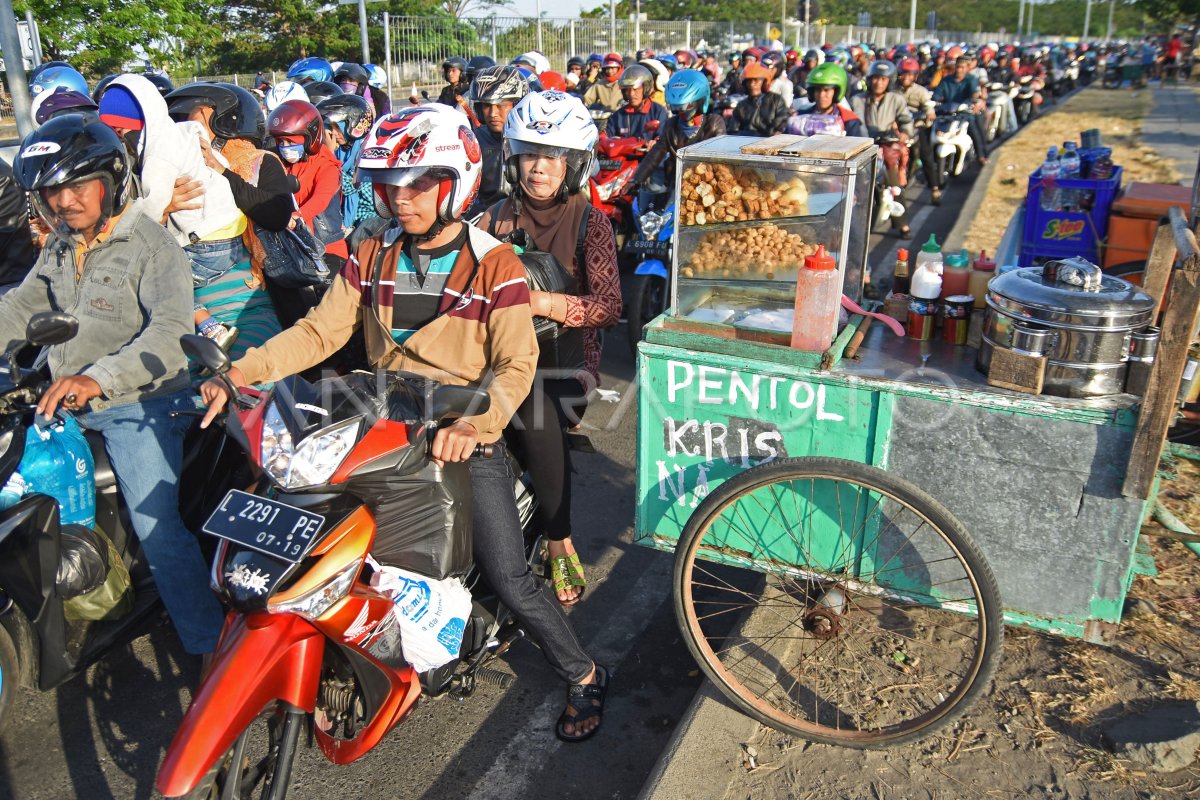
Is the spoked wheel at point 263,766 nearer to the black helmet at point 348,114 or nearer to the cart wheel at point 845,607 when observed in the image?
the cart wheel at point 845,607

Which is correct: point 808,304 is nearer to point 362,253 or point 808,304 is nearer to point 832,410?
point 832,410

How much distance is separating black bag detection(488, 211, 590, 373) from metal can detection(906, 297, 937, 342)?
1.22 metres

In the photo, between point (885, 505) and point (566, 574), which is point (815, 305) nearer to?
point (885, 505)

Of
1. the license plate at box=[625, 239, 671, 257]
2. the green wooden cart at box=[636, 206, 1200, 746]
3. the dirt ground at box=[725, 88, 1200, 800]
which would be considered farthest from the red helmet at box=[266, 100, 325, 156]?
the dirt ground at box=[725, 88, 1200, 800]

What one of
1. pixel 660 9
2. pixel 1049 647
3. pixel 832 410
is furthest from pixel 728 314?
pixel 660 9

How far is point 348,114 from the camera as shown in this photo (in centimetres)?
754

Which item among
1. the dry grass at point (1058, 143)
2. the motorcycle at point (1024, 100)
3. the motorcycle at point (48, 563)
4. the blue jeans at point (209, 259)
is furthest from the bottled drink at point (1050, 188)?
the motorcycle at point (1024, 100)

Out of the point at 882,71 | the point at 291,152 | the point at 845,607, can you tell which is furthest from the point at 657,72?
the point at 845,607

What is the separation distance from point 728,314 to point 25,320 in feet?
8.07

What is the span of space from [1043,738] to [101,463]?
3188 millimetres

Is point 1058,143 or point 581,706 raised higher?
point 1058,143

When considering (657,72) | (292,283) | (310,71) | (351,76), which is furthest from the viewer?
(657,72)

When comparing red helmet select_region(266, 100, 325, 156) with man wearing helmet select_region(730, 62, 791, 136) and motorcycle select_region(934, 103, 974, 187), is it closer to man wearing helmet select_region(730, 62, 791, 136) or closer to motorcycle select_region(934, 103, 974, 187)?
man wearing helmet select_region(730, 62, 791, 136)

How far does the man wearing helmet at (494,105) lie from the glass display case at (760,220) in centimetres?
341
